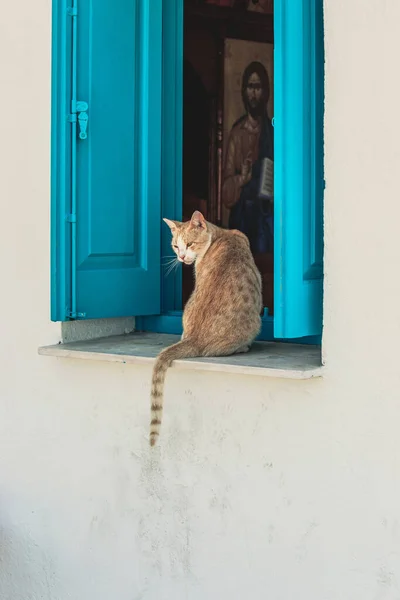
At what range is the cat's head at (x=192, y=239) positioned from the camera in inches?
144

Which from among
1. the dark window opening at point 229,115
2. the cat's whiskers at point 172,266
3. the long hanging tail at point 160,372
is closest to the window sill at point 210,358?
the long hanging tail at point 160,372

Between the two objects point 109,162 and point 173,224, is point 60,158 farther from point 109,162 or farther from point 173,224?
point 173,224

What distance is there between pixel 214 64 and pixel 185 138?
24.7 inches

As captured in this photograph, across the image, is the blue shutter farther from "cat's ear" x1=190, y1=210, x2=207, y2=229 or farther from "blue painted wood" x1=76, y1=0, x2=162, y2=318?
"cat's ear" x1=190, y1=210, x2=207, y2=229

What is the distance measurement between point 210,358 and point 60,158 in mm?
1007

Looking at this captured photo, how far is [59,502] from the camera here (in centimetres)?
392

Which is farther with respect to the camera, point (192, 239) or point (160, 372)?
point (192, 239)

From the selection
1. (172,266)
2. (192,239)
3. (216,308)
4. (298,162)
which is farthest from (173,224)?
(298,162)

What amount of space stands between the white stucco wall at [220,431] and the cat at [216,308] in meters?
0.16

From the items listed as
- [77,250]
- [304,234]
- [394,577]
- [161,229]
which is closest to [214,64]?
[161,229]

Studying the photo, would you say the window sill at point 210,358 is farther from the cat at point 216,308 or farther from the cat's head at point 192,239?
the cat's head at point 192,239

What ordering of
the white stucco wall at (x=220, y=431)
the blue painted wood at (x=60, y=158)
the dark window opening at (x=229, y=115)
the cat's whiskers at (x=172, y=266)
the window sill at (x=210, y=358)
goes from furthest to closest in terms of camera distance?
the dark window opening at (x=229, y=115), the cat's whiskers at (x=172, y=266), the blue painted wood at (x=60, y=158), the window sill at (x=210, y=358), the white stucco wall at (x=220, y=431)

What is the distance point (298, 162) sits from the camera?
3.02 m

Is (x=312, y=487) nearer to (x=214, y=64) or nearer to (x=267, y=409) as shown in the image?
(x=267, y=409)
